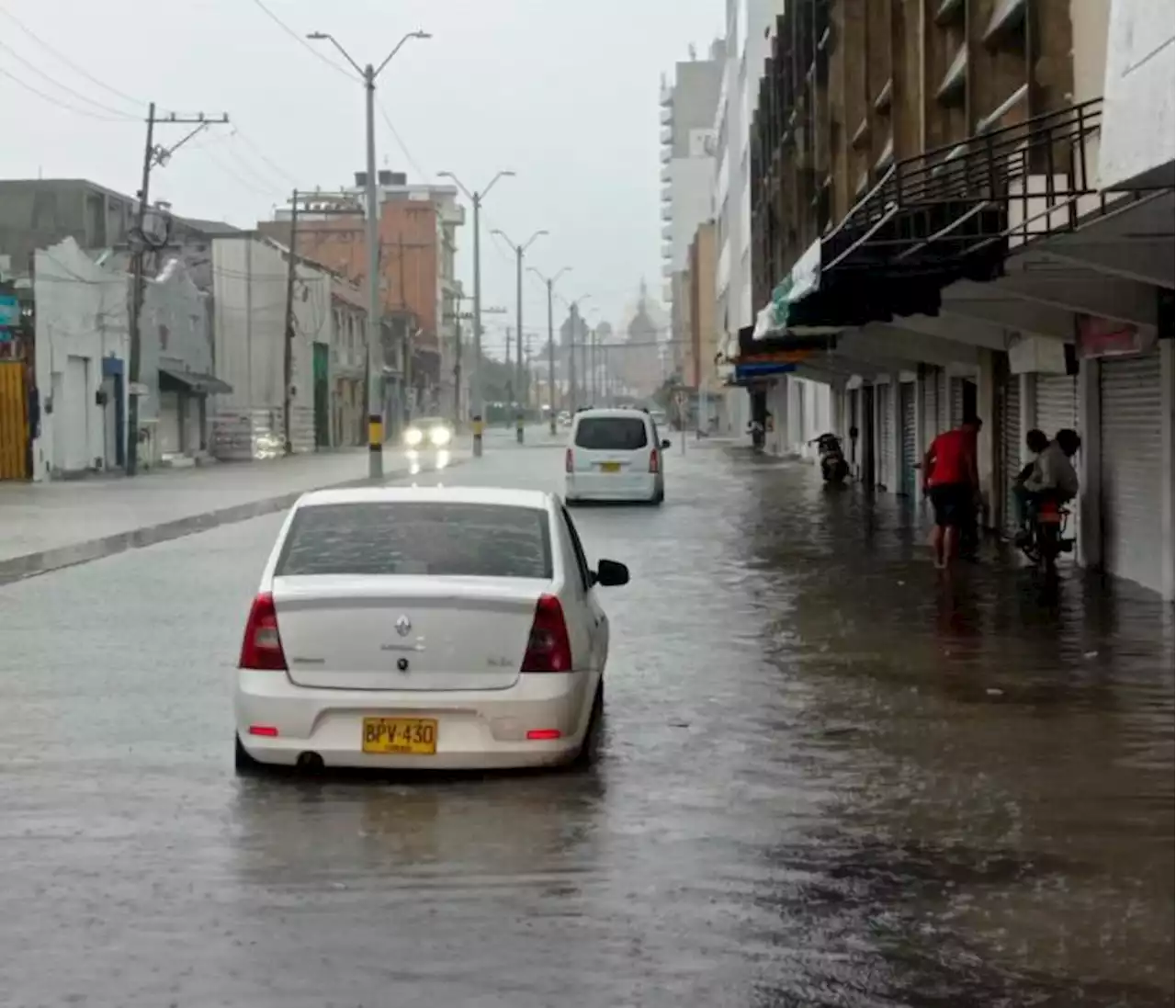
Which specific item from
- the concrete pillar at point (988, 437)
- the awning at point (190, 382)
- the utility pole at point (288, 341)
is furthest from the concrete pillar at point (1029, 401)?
the utility pole at point (288, 341)

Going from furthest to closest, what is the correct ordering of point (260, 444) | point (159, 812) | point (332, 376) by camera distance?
point (332, 376)
point (260, 444)
point (159, 812)

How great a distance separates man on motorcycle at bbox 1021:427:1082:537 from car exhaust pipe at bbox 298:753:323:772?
11.0 m

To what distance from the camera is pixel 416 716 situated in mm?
9203

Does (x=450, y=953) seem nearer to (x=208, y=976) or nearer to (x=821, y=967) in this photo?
(x=208, y=976)

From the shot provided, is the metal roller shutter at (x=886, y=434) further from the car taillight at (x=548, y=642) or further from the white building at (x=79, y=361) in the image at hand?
the car taillight at (x=548, y=642)

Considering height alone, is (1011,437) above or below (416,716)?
above

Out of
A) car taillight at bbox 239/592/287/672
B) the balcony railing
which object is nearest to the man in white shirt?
the balcony railing

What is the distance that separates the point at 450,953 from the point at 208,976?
78 centimetres

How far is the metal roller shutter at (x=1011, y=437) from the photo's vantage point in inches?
1017

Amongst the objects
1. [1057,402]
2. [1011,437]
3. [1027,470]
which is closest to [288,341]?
[1011,437]

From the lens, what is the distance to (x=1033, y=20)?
18969mm

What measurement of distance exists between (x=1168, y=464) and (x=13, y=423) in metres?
37.2

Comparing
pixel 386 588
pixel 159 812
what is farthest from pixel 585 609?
pixel 159 812

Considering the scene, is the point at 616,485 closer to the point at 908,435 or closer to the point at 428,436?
the point at 908,435
